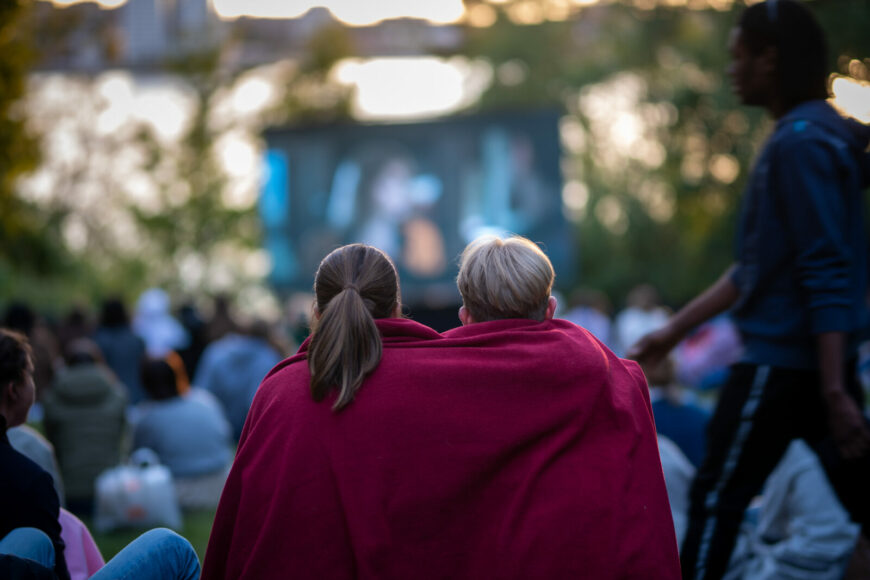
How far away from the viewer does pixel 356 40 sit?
109ft

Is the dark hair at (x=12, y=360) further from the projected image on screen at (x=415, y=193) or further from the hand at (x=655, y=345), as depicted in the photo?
the projected image on screen at (x=415, y=193)

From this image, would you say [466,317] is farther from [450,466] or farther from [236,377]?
[236,377]

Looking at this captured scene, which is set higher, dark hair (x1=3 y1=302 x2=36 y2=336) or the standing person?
the standing person

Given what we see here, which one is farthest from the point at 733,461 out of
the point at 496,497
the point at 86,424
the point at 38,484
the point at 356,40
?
the point at 356,40

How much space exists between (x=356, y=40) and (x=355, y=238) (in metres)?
18.2

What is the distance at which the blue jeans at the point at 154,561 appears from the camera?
7.88ft

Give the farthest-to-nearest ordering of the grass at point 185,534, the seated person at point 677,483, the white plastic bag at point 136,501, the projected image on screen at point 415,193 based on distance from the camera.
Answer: the projected image on screen at point 415,193, the white plastic bag at point 136,501, the grass at point 185,534, the seated person at point 677,483

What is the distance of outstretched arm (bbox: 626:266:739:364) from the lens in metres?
3.21

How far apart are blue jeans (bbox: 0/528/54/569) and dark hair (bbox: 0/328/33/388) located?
59cm

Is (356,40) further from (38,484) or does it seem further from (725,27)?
(38,484)

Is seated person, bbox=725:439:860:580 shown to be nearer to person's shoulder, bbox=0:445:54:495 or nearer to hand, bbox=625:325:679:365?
hand, bbox=625:325:679:365

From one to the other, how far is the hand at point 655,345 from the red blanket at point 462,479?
44.9 inches

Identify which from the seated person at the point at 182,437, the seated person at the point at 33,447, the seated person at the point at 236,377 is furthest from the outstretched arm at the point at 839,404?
the seated person at the point at 236,377

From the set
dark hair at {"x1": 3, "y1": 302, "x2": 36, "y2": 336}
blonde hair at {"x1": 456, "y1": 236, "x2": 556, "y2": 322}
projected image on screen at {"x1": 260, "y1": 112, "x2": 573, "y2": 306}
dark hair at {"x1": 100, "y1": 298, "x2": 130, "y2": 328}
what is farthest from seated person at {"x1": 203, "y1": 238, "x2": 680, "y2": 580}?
projected image on screen at {"x1": 260, "y1": 112, "x2": 573, "y2": 306}
